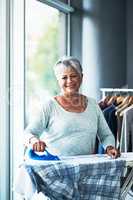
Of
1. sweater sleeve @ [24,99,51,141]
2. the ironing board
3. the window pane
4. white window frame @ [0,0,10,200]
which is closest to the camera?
the ironing board

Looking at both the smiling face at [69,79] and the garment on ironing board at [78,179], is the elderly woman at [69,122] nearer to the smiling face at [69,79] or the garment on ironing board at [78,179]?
the smiling face at [69,79]

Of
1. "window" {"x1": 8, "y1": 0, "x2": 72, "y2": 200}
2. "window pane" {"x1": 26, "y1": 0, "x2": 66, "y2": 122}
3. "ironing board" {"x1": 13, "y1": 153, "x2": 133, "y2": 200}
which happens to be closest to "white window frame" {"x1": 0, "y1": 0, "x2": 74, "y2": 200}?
"window" {"x1": 8, "y1": 0, "x2": 72, "y2": 200}

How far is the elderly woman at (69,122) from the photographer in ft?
7.39

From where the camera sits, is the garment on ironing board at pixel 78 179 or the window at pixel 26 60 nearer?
the garment on ironing board at pixel 78 179

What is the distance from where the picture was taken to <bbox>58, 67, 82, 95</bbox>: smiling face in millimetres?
2324

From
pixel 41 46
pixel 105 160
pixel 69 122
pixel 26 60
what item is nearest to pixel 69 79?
pixel 69 122

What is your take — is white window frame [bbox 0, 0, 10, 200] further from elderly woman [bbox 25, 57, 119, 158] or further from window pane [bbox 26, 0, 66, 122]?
elderly woman [bbox 25, 57, 119, 158]

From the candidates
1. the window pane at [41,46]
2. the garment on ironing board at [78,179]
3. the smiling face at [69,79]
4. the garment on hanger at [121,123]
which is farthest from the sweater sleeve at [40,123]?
the garment on hanger at [121,123]

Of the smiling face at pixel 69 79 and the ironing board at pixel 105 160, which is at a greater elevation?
the smiling face at pixel 69 79

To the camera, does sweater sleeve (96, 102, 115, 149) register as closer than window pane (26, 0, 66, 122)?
Yes

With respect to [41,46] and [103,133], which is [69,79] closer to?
[103,133]

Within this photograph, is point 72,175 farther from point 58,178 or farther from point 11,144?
point 11,144

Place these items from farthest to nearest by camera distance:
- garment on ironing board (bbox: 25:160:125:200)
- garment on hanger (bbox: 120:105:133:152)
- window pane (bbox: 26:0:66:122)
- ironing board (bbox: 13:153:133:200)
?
window pane (bbox: 26:0:66:122) → garment on hanger (bbox: 120:105:133:152) → ironing board (bbox: 13:153:133:200) → garment on ironing board (bbox: 25:160:125:200)

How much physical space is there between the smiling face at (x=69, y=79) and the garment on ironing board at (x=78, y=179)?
515 millimetres
